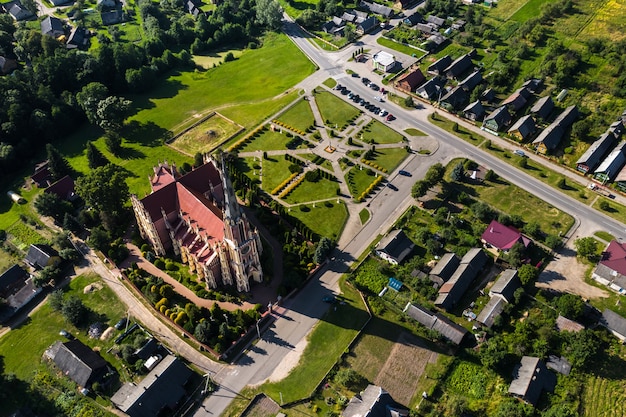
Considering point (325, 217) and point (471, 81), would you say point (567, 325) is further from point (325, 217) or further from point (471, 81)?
point (471, 81)

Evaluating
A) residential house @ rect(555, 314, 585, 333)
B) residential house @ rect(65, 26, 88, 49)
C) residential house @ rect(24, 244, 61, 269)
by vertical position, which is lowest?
residential house @ rect(555, 314, 585, 333)

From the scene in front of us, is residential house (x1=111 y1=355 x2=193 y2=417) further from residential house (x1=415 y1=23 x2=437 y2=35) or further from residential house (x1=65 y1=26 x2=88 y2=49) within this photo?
residential house (x1=65 y1=26 x2=88 y2=49)

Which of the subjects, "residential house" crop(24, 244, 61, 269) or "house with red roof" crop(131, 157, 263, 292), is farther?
"residential house" crop(24, 244, 61, 269)

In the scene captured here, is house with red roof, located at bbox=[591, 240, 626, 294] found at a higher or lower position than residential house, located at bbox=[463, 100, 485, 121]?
lower

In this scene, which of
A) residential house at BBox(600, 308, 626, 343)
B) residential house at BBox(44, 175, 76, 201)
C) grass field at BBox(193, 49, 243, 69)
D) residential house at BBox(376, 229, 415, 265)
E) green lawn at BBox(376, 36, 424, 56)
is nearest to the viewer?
residential house at BBox(600, 308, 626, 343)

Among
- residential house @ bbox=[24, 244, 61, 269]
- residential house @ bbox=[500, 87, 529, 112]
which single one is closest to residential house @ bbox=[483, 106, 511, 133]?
residential house @ bbox=[500, 87, 529, 112]

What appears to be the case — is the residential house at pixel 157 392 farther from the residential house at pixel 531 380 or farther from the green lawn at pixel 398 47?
the green lawn at pixel 398 47

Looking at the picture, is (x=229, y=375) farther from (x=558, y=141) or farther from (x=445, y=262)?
(x=558, y=141)
